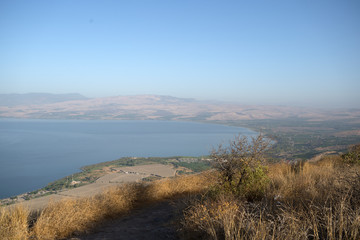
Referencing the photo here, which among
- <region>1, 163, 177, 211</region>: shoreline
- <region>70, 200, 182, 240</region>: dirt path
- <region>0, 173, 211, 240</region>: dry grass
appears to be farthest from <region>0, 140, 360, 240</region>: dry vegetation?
<region>1, 163, 177, 211</region>: shoreline

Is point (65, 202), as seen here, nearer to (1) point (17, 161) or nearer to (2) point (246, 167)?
(2) point (246, 167)

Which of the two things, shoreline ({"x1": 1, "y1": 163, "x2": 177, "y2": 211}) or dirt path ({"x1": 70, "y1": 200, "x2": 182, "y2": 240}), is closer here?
dirt path ({"x1": 70, "y1": 200, "x2": 182, "y2": 240})

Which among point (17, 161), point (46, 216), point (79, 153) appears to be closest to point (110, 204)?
point (46, 216)

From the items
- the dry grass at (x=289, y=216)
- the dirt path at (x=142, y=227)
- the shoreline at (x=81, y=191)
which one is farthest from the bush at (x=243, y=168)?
the shoreline at (x=81, y=191)

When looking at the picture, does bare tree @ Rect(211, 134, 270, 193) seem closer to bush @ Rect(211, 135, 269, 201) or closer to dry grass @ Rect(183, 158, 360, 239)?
bush @ Rect(211, 135, 269, 201)

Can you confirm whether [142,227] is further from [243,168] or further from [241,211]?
[243,168]

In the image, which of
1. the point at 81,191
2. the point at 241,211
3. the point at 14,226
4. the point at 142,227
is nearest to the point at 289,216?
the point at 241,211
